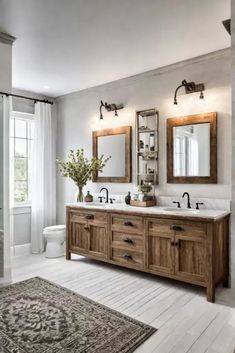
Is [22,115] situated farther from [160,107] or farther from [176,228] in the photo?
[176,228]

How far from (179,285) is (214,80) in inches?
98.2

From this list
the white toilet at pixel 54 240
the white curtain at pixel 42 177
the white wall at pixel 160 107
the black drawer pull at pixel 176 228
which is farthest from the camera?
the white curtain at pixel 42 177

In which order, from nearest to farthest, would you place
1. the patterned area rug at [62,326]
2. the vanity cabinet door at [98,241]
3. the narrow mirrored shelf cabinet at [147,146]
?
the patterned area rug at [62,326]
the vanity cabinet door at [98,241]
the narrow mirrored shelf cabinet at [147,146]

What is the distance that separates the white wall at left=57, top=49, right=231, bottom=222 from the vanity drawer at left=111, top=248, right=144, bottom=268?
0.95 m

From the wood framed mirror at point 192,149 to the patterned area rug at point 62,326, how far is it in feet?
6.22

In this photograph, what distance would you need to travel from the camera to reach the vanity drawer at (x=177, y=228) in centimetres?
291

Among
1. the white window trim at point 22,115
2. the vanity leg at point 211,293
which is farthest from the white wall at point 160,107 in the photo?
the vanity leg at point 211,293

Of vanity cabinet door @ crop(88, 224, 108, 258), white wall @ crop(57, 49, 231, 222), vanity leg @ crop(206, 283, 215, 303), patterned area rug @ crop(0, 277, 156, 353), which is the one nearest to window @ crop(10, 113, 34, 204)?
white wall @ crop(57, 49, 231, 222)

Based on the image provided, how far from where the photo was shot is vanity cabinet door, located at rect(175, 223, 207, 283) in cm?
290

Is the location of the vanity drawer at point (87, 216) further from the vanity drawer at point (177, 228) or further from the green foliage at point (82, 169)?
the vanity drawer at point (177, 228)

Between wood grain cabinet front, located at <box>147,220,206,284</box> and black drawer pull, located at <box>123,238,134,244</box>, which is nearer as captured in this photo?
wood grain cabinet front, located at <box>147,220,206,284</box>

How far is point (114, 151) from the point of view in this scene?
4.42 metres

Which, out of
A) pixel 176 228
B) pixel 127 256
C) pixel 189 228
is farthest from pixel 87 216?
pixel 189 228

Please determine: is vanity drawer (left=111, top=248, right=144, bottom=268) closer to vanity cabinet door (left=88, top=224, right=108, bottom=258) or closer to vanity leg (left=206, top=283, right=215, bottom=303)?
vanity cabinet door (left=88, top=224, right=108, bottom=258)
